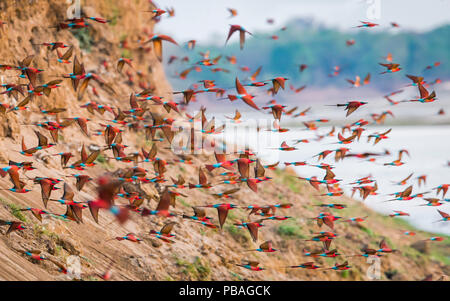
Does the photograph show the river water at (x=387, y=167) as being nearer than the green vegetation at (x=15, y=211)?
No

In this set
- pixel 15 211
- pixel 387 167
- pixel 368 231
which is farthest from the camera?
pixel 387 167

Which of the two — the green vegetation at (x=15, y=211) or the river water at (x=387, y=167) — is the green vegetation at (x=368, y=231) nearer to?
the river water at (x=387, y=167)

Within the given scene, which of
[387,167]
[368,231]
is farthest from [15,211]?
[387,167]

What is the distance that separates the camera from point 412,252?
31.6 feet

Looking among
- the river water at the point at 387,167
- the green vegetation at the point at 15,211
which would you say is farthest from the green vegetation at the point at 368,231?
the green vegetation at the point at 15,211

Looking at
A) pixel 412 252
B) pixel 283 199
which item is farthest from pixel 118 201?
pixel 412 252

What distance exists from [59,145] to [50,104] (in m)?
0.87

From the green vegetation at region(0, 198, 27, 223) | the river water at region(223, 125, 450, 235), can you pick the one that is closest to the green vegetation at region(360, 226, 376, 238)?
the river water at region(223, 125, 450, 235)

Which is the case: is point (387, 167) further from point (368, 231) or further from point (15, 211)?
point (15, 211)

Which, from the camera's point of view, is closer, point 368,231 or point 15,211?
point 15,211

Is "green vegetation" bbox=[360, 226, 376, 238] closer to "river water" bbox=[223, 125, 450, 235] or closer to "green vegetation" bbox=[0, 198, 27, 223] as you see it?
"river water" bbox=[223, 125, 450, 235]

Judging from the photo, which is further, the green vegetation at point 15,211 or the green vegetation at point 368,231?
the green vegetation at point 368,231

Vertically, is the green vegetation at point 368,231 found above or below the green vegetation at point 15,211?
below
